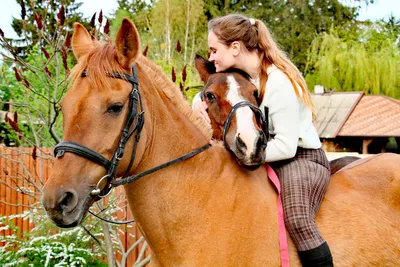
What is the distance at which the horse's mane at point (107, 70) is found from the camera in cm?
215

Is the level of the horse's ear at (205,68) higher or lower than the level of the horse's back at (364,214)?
higher

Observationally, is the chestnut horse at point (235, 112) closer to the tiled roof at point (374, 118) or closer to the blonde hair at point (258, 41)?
the blonde hair at point (258, 41)

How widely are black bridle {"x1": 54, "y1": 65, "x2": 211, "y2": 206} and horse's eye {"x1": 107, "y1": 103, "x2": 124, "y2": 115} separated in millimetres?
60

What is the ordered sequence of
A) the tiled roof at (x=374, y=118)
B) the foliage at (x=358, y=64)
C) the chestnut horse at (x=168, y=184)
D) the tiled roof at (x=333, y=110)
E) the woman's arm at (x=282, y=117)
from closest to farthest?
the chestnut horse at (x=168, y=184) < the woman's arm at (x=282, y=117) < the tiled roof at (x=374, y=118) < the tiled roof at (x=333, y=110) < the foliage at (x=358, y=64)

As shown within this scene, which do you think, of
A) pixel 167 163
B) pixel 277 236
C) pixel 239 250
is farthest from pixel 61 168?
pixel 277 236

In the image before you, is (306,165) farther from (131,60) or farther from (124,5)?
(124,5)

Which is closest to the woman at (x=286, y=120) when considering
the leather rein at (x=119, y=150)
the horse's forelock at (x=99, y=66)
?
the leather rein at (x=119, y=150)

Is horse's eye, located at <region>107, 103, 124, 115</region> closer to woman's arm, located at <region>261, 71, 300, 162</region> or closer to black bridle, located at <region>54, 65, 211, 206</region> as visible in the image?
black bridle, located at <region>54, 65, 211, 206</region>

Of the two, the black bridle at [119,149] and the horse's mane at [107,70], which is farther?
the horse's mane at [107,70]

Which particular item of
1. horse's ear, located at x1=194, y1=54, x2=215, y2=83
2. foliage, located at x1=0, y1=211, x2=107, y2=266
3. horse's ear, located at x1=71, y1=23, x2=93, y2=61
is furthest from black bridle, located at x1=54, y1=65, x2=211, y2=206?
foliage, located at x1=0, y1=211, x2=107, y2=266

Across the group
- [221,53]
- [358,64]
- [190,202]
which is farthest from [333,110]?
[190,202]

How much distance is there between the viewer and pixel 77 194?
198cm

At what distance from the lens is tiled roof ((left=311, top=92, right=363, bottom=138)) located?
70.7 ft

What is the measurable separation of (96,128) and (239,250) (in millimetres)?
1021
